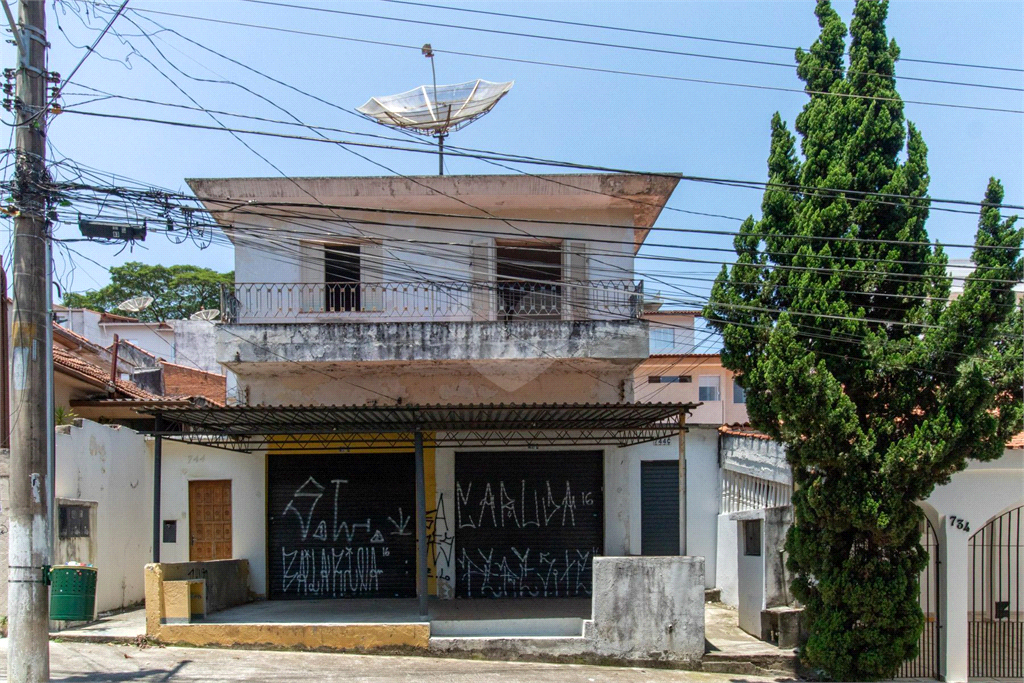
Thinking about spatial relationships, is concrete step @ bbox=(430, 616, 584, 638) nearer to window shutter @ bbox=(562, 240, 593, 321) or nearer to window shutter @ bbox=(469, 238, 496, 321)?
window shutter @ bbox=(562, 240, 593, 321)

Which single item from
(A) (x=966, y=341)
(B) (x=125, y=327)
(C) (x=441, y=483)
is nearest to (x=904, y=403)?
(A) (x=966, y=341)

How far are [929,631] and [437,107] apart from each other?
10203mm

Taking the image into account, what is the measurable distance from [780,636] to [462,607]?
4.37 meters

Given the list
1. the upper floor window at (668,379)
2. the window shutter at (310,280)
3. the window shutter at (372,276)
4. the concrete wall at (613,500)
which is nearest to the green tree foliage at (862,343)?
the concrete wall at (613,500)

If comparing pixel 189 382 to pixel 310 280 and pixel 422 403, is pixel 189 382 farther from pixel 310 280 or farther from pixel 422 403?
pixel 422 403

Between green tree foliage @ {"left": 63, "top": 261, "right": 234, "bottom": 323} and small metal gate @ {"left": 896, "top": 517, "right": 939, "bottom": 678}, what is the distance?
29943 mm

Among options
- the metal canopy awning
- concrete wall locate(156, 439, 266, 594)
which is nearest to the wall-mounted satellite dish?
the metal canopy awning

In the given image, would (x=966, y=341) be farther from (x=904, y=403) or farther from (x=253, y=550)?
(x=253, y=550)

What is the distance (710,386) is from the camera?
105ft

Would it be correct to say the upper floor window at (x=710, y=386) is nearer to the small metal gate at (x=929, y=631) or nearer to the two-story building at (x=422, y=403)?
the two-story building at (x=422, y=403)

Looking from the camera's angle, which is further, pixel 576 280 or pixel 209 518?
pixel 209 518

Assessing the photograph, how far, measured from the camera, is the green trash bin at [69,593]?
10.6m

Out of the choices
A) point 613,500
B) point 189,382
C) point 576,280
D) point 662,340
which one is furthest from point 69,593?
point 662,340

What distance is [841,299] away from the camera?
10188 mm
